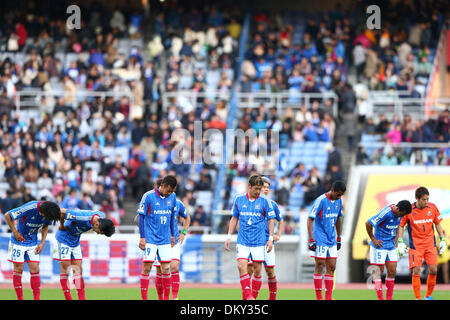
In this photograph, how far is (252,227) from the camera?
14609mm

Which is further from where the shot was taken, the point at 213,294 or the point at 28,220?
the point at 213,294

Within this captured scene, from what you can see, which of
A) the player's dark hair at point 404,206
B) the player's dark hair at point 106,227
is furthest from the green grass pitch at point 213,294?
the player's dark hair at point 106,227

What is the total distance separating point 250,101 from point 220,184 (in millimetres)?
4111

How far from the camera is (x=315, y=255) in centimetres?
1508

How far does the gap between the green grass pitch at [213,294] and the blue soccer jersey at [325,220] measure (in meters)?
2.50

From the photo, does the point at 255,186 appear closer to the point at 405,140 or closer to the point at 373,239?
the point at 373,239

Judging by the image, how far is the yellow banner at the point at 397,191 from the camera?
75.2 ft

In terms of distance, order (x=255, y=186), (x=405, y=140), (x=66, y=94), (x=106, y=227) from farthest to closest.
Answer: (x=66, y=94), (x=405, y=140), (x=255, y=186), (x=106, y=227)

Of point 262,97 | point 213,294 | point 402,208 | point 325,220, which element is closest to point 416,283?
point 402,208

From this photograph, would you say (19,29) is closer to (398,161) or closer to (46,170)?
(46,170)

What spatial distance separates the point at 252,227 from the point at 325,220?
1.30 meters

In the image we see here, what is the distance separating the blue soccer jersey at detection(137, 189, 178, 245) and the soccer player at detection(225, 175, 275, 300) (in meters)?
1.01

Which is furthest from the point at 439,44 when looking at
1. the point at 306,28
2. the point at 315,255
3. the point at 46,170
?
the point at 315,255

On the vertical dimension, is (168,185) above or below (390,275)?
above
